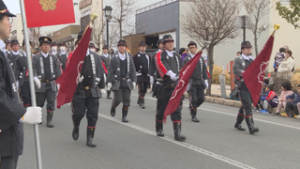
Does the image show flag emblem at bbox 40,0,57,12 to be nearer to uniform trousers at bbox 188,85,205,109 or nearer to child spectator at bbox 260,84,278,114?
uniform trousers at bbox 188,85,205,109

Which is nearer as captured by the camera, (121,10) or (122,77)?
(122,77)

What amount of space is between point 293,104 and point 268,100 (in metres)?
0.96

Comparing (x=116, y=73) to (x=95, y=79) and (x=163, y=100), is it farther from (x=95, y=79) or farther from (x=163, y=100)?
(x=95, y=79)

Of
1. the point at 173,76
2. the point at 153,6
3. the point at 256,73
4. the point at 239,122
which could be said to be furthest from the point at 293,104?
the point at 153,6

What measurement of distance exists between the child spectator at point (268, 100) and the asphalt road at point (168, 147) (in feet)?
4.32

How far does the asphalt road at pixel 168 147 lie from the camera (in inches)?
232

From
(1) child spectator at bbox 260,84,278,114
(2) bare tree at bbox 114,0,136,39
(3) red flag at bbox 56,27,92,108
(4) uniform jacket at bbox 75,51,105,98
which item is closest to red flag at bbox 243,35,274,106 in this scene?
(4) uniform jacket at bbox 75,51,105,98

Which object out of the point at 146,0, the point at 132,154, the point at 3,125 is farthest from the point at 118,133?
the point at 146,0

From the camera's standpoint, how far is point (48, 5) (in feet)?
13.7

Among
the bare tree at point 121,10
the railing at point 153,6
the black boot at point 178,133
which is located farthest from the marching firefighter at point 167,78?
the railing at point 153,6

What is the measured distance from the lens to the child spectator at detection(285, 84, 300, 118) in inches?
411

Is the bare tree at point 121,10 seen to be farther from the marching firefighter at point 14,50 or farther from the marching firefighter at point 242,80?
the marching firefighter at point 242,80

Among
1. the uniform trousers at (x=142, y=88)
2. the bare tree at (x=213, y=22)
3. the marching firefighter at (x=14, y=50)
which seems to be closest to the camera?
the marching firefighter at (x=14, y=50)

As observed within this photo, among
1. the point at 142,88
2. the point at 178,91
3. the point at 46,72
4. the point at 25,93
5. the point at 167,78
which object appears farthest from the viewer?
the point at 142,88
